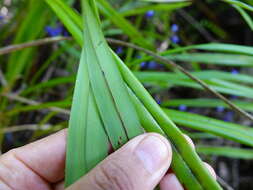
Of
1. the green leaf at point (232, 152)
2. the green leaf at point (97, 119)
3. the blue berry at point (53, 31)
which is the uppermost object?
the green leaf at point (97, 119)

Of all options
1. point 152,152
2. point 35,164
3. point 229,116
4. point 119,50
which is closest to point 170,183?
point 152,152

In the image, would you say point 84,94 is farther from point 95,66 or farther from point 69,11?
point 69,11

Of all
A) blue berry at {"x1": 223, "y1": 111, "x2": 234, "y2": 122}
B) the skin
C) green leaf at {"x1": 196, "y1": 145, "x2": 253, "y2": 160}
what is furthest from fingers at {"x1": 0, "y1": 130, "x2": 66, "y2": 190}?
A: blue berry at {"x1": 223, "y1": 111, "x2": 234, "y2": 122}

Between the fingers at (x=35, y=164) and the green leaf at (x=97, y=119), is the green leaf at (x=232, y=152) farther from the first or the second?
the green leaf at (x=97, y=119)

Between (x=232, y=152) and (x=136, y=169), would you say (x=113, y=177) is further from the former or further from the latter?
(x=232, y=152)

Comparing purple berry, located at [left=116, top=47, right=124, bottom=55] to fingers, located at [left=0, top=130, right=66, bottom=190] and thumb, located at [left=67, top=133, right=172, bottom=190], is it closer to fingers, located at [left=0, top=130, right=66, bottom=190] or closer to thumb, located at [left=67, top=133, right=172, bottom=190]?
fingers, located at [left=0, top=130, right=66, bottom=190]

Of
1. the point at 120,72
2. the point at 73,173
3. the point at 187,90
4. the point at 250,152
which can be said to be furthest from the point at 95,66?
the point at 187,90

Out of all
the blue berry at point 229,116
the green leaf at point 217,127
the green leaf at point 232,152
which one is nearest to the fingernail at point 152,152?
the green leaf at point 217,127
